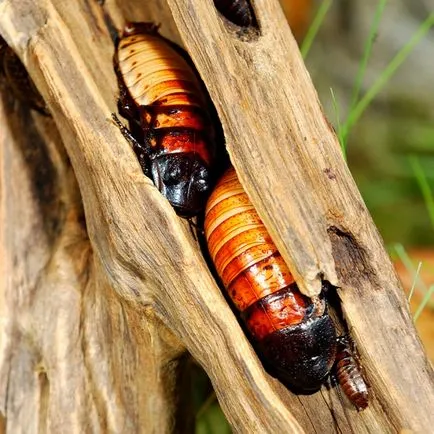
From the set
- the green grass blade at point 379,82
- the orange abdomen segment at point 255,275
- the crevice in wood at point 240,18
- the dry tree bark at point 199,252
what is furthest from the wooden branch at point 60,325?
the green grass blade at point 379,82

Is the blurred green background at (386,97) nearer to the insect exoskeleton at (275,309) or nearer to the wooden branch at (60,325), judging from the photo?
the wooden branch at (60,325)

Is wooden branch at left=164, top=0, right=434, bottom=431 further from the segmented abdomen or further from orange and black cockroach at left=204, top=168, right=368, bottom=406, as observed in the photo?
the segmented abdomen

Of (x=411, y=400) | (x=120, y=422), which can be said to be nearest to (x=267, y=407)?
(x=411, y=400)

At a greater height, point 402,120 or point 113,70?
point 113,70

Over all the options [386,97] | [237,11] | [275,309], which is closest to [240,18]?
[237,11]

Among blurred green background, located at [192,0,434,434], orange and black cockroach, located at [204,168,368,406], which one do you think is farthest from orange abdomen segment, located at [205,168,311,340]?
blurred green background, located at [192,0,434,434]

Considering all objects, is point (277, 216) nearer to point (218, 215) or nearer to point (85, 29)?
point (218, 215)

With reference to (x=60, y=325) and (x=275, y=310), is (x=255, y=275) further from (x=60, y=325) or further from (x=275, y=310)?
(x=60, y=325)
